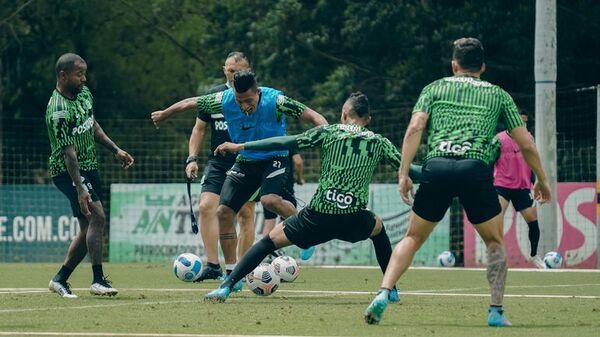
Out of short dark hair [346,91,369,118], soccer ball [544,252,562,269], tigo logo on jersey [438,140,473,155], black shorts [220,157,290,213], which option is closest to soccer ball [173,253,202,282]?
black shorts [220,157,290,213]

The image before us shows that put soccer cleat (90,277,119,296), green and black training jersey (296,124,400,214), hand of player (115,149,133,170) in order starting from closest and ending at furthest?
green and black training jersey (296,124,400,214) → soccer cleat (90,277,119,296) → hand of player (115,149,133,170)

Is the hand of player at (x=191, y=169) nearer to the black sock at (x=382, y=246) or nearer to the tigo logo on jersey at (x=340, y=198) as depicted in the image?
the black sock at (x=382, y=246)

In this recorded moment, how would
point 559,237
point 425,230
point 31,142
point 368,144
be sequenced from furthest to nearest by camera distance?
point 31,142, point 559,237, point 368,144, point 425,230

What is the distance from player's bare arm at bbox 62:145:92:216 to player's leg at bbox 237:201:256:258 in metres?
2.51

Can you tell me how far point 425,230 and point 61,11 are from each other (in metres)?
27.9

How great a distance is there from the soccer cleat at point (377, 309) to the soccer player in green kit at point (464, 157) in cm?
2

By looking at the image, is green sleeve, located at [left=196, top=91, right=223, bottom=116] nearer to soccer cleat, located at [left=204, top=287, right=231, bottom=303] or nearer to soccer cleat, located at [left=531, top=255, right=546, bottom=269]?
soccer cleat, located at [left=204, top=287, right=231, bottom=303]

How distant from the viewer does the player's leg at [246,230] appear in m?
14.7

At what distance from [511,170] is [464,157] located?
10.5 metres

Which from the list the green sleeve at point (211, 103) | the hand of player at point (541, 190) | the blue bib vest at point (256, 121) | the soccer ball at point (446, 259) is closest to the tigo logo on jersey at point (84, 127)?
the green sleeve at point (211, 103)

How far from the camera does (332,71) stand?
33062mm

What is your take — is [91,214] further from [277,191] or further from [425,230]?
[425,230]

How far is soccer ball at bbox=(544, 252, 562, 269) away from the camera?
2025 centimetres

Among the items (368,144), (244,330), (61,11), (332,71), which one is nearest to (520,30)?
(332,71)
